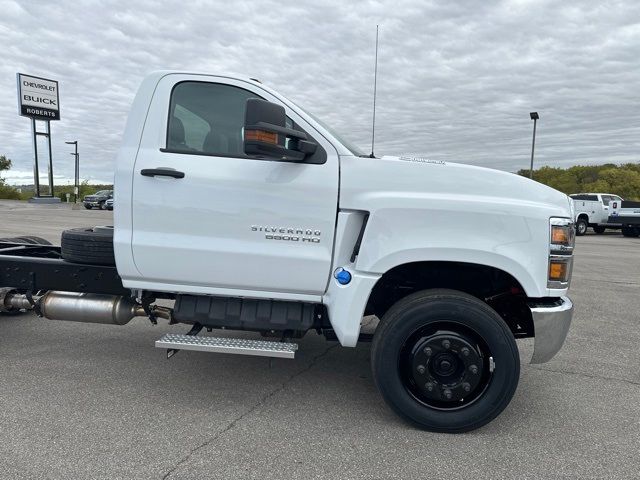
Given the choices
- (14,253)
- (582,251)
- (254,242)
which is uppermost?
(254,242)

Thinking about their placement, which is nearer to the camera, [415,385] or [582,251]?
[415,385]

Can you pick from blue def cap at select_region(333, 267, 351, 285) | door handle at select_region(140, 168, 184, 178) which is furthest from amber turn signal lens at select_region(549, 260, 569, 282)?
door handle at select_region(140, 168, 184, 178)

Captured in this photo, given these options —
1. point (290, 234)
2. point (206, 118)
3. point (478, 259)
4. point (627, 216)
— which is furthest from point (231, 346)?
point (627, 216)

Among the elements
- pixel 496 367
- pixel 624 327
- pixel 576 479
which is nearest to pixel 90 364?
pixel 496 367

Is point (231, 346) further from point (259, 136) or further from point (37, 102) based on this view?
point (37, 102)

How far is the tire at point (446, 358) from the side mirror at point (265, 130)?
1250mm

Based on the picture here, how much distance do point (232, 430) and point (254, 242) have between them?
3.86ft

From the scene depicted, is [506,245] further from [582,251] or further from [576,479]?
[582,251]

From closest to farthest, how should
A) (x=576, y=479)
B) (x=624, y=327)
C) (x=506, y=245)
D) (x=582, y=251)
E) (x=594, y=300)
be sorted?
1. (x=576, y=479)
2. (x=506, y=245)
3. (x=624, y=327)
4. (x=594, y=300)
5. (x=582, y=251)

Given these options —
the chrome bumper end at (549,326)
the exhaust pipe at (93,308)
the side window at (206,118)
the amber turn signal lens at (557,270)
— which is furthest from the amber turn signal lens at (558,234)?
the exhaust pipe at (93,308)

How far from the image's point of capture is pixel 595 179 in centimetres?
5406

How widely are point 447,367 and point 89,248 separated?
2.69 meters

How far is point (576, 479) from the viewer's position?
260 cm

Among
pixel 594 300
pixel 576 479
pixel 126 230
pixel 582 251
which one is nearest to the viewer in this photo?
pixel 576 479
